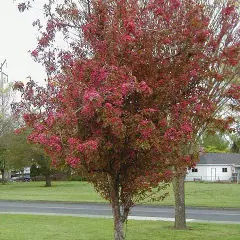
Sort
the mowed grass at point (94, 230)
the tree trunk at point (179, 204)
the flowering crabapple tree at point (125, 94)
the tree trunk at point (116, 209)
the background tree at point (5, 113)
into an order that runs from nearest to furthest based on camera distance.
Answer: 1. the flowering crabapple tree at point (125, 94)
2. the tree trunk at point (116, 209)
3. the mowed grass at point (94, 230)
4. the tree trunk at point (179, 204)
5. the background tree at point (5, 113)

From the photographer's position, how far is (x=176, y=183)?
1448cm

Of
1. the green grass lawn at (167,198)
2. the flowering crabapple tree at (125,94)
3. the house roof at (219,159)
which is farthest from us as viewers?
the house roof at (219,159)

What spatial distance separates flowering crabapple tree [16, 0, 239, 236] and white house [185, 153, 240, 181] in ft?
211

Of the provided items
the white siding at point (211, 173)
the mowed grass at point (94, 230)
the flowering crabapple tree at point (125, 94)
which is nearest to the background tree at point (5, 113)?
the mowed grass at point (94, 230)

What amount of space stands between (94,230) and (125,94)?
913 cm

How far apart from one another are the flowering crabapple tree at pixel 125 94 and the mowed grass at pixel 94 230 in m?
5.92

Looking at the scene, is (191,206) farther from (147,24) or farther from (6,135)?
(6,135)

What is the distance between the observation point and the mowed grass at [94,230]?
501 inches

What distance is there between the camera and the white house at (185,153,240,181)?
70500mm

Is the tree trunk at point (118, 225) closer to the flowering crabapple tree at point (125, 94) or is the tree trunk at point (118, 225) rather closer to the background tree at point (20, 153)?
the flowering crabapple tree at point (125, 94)

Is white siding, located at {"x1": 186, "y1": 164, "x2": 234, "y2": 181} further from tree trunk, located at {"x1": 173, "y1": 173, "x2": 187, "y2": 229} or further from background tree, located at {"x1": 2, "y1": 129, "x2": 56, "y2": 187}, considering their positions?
tree trunk, located at {"x1": 173, "y1": 173, "x2": 187, "y2": 229}

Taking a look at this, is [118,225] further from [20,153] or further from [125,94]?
[20,153]

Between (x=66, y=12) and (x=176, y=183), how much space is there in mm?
8339

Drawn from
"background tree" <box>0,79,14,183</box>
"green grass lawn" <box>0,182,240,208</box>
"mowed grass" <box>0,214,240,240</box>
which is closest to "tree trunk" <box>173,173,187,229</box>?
"mowed grass" <box>0,214,240,240</box>
